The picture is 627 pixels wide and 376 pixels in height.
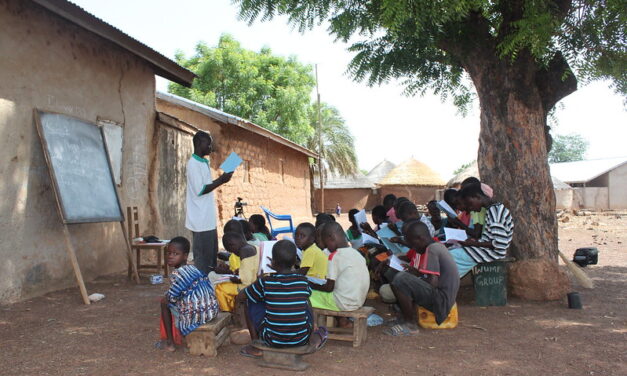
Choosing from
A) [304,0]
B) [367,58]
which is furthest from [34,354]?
[367,58]

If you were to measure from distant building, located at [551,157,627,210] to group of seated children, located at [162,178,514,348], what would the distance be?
1040 inches

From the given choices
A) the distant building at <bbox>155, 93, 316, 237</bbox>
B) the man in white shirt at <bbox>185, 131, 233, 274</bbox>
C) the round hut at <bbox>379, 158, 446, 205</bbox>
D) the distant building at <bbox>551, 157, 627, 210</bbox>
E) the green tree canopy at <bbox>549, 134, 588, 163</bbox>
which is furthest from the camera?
the green tree canopy at <bbox>549, 134, 588, 163</bbox>

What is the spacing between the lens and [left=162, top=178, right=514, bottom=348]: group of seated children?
3.33 m

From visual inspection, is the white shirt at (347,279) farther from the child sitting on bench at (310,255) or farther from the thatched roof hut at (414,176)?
the thatched roof hut at (414,176)

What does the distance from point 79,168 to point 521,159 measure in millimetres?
5338

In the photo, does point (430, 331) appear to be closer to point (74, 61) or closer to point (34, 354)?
point (34, 354)

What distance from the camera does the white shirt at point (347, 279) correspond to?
3.84 metres

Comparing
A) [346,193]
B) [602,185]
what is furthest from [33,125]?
[602,185]

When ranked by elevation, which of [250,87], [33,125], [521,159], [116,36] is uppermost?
[250,87]

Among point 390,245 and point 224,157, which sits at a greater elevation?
point 224,157

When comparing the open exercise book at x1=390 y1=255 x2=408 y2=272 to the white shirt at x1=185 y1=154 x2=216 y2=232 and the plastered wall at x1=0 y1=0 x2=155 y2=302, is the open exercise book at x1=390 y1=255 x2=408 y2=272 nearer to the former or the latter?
the white shirt at x1=185 y1=154 x2=216 y2=232

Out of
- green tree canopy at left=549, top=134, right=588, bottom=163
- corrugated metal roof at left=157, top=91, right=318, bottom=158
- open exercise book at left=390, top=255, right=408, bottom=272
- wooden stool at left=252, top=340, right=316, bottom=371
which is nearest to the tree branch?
open exercise book at left=390, top=255, right=408, bottom=272

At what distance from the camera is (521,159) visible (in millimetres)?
5480

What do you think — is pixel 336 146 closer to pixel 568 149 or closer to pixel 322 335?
pixel 322 335
